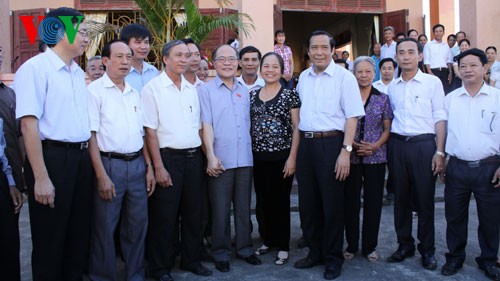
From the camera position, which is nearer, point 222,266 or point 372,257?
point 222,266

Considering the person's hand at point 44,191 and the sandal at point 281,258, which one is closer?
the person's hand at point 44,191

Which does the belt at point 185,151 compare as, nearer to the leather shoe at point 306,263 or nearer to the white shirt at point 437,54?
the leather shoe at point 306,263

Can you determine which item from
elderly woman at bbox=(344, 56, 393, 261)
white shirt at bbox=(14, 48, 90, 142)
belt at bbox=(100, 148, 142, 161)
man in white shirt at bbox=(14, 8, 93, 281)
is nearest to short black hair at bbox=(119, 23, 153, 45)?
man in white shirt at bbox=(14, 8, 93, 281)

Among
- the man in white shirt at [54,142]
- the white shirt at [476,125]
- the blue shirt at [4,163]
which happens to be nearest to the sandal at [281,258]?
the white shirt at [476,125]

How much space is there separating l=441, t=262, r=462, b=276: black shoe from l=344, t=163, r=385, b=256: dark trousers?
0.61m

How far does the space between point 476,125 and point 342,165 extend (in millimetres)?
1122

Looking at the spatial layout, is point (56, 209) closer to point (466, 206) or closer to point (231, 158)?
point (231, 158)

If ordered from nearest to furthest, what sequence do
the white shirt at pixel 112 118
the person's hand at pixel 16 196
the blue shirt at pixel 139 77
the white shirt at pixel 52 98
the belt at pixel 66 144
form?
1. the white shirt at pixel 52 98
2. the belt at pixel 66 144
3. the person's hand at pixel 16 196
4. the white shirt at pixel 112 118
5. the blue shirt at pixel 139 77

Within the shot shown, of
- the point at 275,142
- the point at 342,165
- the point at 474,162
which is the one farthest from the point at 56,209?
the point at 474,162

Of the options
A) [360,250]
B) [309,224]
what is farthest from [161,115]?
[360,250]

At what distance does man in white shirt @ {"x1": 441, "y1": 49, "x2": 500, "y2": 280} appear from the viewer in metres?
3.78

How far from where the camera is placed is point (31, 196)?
117 inches

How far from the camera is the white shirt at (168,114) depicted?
3713 mm

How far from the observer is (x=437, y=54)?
9.85 meters
